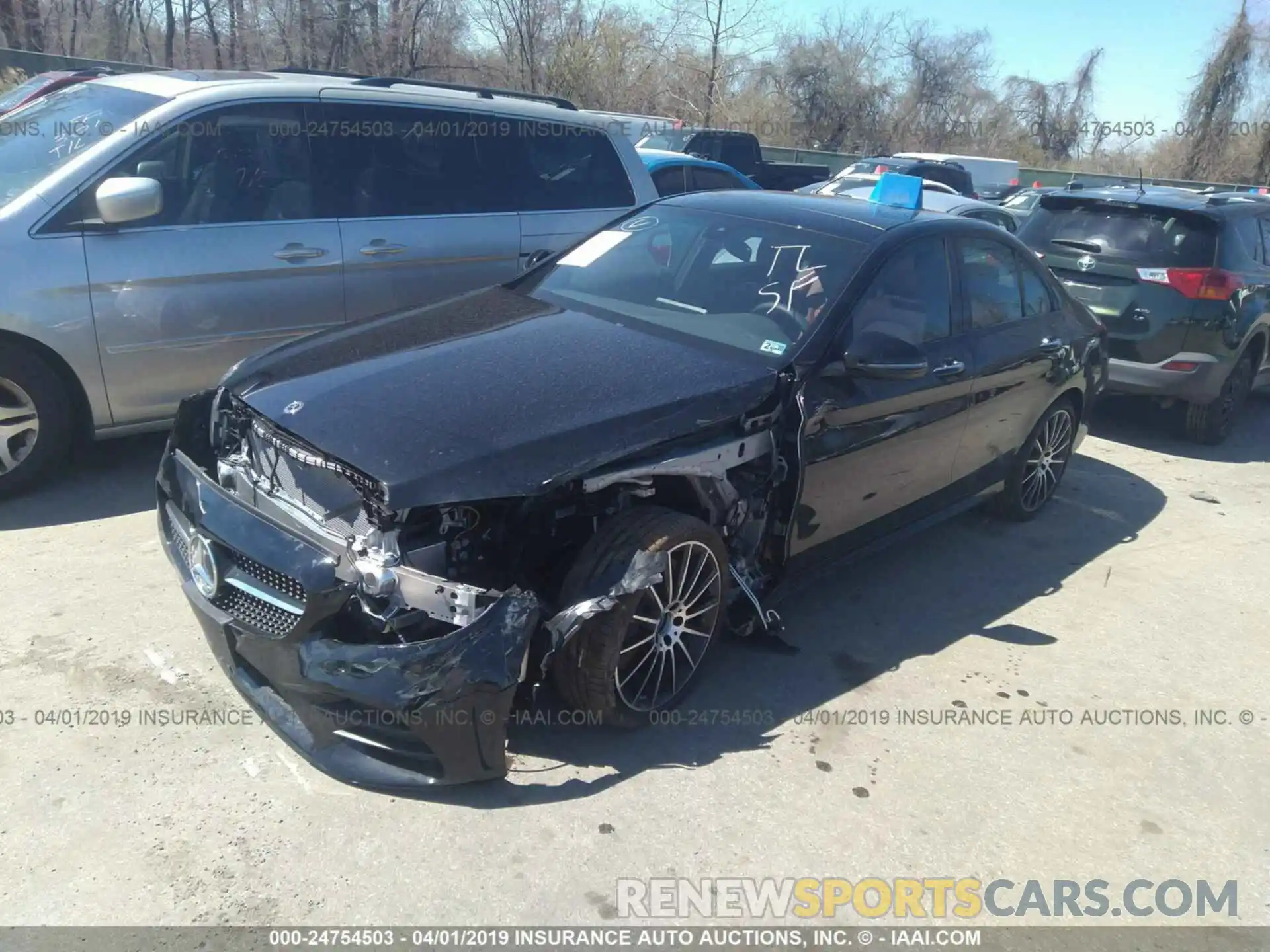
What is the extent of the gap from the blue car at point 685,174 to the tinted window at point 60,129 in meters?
6.97

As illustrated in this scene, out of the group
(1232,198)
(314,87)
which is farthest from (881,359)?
(1232,198)

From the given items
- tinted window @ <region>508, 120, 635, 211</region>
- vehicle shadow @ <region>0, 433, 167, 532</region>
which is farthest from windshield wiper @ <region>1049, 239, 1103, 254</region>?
vehicle shadow @ <region>0, 433, 167, 532</region>

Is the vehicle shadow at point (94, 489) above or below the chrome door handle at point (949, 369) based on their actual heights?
below

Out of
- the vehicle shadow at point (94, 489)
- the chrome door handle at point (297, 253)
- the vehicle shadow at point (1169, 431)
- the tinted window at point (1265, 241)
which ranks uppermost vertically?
the tinted window at point (1265, 241)

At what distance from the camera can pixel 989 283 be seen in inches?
191

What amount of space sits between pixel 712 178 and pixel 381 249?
7493 millimetres

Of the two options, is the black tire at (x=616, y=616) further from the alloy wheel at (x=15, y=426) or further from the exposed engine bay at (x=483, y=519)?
the alloy wheel at (x=15, y=426)

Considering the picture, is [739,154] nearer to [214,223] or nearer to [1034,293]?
[1034,293]

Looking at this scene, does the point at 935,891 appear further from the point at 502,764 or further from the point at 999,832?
the point at 502,764

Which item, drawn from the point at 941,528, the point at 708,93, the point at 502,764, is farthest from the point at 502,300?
the point at 708,93

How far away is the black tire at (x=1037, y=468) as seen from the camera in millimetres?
5410

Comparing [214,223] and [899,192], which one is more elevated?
[899,192]

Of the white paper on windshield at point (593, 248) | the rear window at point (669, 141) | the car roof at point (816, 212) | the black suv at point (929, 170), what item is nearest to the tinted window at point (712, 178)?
the rear window at point (669, 141)

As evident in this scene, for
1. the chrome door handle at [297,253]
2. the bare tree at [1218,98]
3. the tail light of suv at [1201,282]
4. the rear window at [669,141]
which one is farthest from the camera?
the bare tree at [1218,98]
